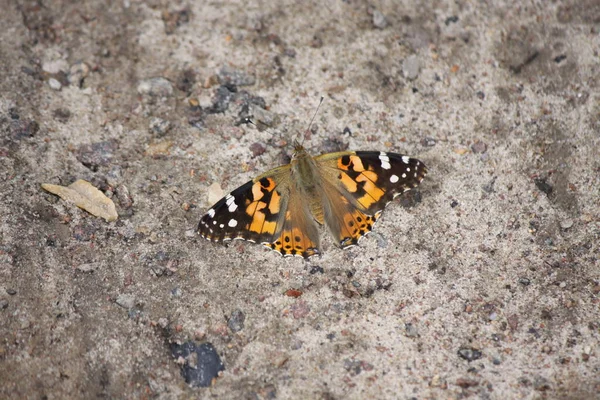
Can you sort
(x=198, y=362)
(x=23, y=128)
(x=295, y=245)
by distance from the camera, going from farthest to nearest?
(x=23, y=128) → (x=295, y=245) → (x=198, y=362)

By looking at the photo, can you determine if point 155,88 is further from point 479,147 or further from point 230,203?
point 479,147

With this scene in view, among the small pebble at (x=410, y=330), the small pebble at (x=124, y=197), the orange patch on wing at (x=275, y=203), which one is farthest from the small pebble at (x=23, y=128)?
the small pebble at (x=410, y=330)

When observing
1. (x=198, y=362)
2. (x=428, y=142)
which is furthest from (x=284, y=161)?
(x=198, y=362)

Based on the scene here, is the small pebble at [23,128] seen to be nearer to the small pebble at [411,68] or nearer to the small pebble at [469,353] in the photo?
the small pebble at [411,68]

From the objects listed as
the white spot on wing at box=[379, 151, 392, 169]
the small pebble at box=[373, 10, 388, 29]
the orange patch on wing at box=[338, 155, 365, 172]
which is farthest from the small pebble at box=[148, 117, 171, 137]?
the small pebble at box=[373, 10, 388, 29]

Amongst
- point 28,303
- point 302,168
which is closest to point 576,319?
point 302,168
